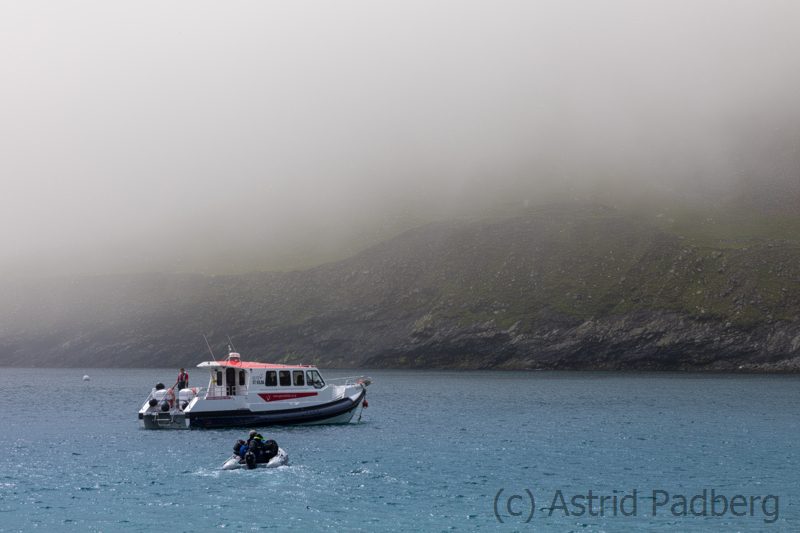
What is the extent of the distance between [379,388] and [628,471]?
7741 centimetres

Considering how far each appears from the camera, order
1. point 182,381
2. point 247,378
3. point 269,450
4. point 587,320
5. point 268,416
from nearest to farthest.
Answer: point 269,450 → point 268,416 → point 247,378 → point 182,381 → point 587,320

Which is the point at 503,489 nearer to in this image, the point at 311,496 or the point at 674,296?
the point at 311,496

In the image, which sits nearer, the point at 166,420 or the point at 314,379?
the point at 166,420

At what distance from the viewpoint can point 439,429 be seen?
72.6m

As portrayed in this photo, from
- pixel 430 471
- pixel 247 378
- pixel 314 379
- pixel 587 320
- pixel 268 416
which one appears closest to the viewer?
pixel 430 471

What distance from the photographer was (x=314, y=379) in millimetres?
74750

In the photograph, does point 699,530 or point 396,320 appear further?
point 396,320

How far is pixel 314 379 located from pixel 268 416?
229 inches

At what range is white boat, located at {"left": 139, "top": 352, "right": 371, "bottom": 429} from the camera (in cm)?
6975

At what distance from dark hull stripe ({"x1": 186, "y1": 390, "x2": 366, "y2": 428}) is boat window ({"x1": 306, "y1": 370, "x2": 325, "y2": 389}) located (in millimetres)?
2222

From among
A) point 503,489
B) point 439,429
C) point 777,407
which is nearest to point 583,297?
point 777,407

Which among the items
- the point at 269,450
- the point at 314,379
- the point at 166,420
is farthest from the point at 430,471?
the point at 166,420

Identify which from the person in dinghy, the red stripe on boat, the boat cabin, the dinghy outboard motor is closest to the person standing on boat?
the boat cabin

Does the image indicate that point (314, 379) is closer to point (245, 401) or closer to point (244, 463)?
point (245, 401)
